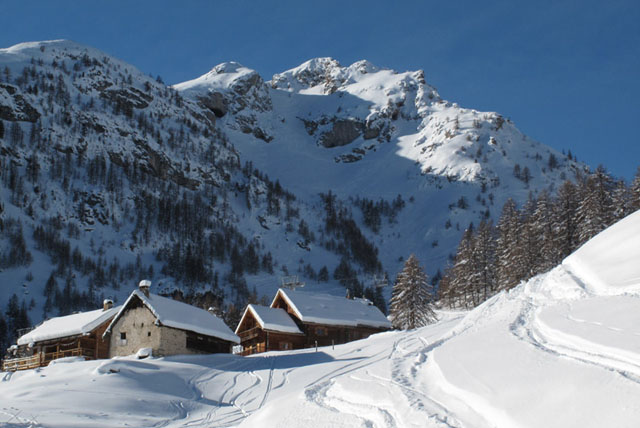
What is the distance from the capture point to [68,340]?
47188mm

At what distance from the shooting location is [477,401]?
40.5 feet

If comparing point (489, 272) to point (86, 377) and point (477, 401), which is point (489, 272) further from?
point (477, 401)

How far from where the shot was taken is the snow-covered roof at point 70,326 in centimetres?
4575

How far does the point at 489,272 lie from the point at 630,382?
57223 mm

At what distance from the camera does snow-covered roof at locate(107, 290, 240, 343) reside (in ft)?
131

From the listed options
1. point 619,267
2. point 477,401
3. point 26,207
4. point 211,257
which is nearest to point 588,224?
point 619,267

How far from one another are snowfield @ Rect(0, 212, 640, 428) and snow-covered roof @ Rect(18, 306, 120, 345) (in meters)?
13.1

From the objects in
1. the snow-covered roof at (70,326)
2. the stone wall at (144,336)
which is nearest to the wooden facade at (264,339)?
the stone wall at (144,336)

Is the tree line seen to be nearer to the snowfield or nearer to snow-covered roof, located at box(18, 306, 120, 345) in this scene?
the snowfield

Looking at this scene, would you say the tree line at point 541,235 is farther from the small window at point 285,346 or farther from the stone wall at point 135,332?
the stone wall at point 135,332

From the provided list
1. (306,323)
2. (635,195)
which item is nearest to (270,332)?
→ (306,323)

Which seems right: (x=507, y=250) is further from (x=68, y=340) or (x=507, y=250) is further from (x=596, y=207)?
(x=68, y=340)

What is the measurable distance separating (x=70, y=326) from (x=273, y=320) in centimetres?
1467

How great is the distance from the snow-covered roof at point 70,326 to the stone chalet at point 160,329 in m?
2.42
